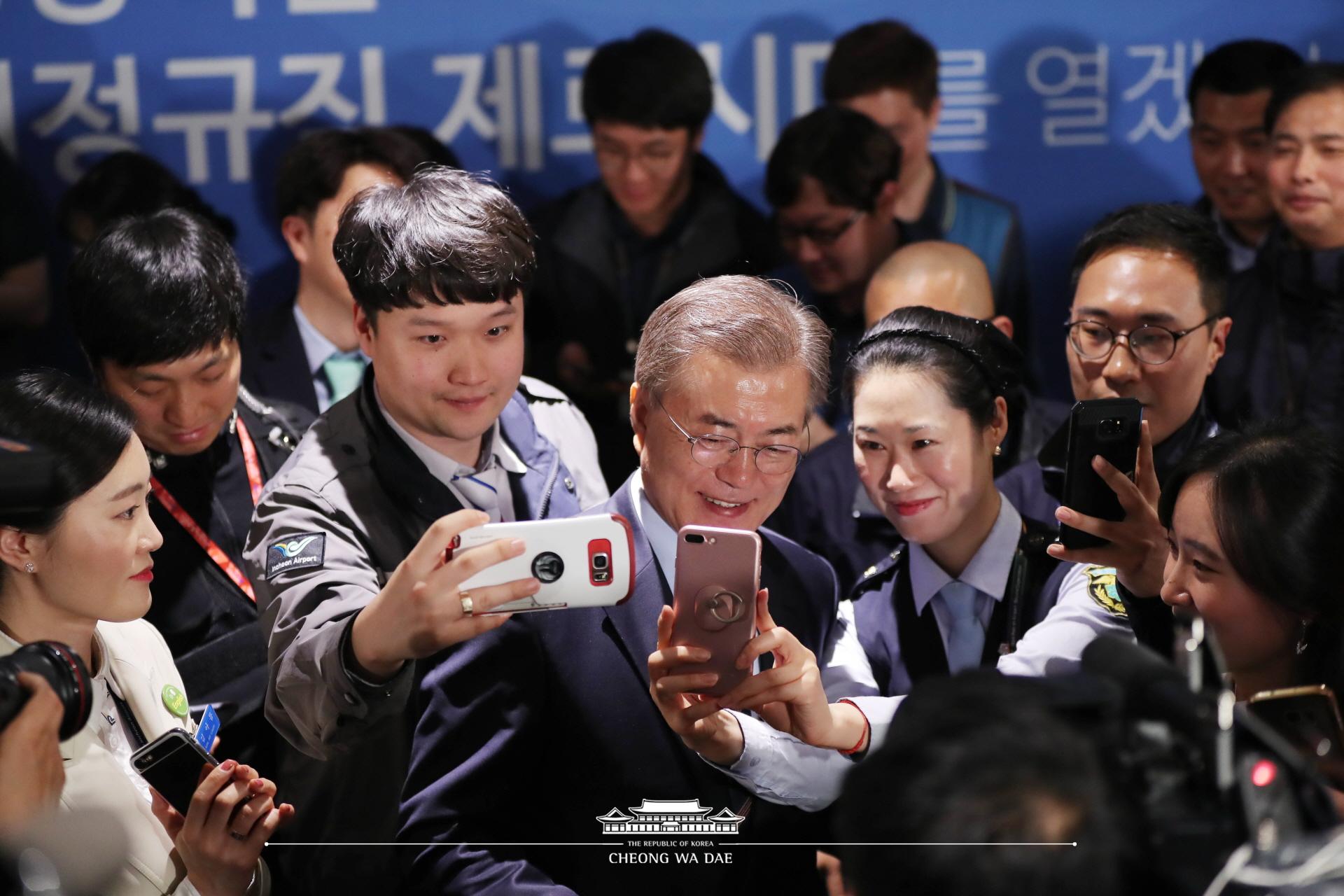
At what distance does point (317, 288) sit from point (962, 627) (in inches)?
46.3

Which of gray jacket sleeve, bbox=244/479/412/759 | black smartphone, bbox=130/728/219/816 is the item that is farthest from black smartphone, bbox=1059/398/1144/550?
black smartphone, bbox=130/728/219/816

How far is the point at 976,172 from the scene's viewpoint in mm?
2732

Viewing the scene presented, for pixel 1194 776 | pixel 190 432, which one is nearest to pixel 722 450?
pixel 1194 776

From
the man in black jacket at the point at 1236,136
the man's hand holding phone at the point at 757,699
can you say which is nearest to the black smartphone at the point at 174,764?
the man's hand holding phone at the point at 757,699

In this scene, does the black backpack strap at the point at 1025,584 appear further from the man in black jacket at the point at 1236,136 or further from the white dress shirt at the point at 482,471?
the man in black jacket at the point at 1236,136

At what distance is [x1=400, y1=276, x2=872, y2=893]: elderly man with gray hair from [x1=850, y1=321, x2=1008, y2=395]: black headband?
160 millimetres

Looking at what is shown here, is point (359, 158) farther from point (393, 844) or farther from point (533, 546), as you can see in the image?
point (393, 844)

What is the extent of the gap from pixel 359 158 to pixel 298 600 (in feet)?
2.68

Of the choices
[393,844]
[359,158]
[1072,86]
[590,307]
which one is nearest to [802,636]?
[393,844]

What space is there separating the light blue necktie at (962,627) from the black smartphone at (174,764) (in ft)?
3.50

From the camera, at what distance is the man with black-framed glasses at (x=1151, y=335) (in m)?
2.21

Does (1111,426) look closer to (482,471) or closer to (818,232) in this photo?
(818,232)

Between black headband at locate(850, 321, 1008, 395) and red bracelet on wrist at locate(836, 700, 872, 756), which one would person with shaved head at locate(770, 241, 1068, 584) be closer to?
black headband at locate(850, 321, 1008, 395)

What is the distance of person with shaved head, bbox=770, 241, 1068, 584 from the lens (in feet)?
7.21
